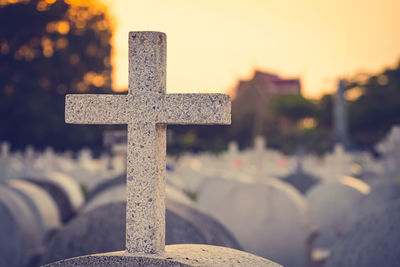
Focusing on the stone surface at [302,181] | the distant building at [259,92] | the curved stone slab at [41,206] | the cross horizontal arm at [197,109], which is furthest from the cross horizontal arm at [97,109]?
the distant building at [259,92]

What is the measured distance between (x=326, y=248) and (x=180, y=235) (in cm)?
569

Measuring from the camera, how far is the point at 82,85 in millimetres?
29750

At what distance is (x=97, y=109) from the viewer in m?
2.85

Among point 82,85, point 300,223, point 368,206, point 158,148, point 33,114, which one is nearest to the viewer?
point 158,148

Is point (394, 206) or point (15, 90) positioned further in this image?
point (15, 90)

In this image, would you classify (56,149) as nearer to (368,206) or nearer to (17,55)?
(17,55)

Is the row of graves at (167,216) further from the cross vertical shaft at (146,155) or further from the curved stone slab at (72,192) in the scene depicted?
the curved stone slab at (72,192)

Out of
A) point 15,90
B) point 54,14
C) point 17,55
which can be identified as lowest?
point 15,90

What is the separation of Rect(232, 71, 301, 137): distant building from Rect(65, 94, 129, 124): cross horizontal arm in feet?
166

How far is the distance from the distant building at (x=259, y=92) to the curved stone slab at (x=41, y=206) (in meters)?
43.6

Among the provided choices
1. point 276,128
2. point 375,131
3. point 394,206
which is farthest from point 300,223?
point 276,128

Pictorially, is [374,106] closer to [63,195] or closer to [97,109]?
[63,195]

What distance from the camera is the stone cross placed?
265 centimetres

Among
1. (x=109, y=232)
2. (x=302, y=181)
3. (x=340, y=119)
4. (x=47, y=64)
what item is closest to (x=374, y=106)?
(x=340, y=119)
